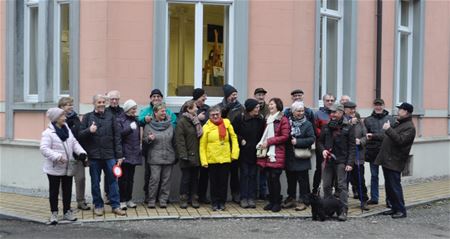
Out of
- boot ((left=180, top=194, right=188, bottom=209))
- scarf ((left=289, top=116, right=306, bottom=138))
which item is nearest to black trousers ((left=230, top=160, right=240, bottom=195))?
boot ((left=180, top=194, right=188, bottom=209))

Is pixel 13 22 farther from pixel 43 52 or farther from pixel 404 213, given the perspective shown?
pixel 404 213

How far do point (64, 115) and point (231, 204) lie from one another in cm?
334

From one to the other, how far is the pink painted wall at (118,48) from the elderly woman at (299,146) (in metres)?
2.71

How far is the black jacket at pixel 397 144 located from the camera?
9.86 meters

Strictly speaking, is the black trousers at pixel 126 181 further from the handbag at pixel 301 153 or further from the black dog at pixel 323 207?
the black dog at pixel 323 207

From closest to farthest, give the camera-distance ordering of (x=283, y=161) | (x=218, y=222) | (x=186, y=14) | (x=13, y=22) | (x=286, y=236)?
(x=286, y=236)
(x=218, y=222)
(x=283, y=161)
(x=186, y=14)
(x=13, y=22)

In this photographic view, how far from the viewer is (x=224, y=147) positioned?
400 inches

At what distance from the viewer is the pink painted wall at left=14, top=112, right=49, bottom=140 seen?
12.0 meters

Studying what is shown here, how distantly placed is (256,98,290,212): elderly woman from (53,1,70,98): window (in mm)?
4100

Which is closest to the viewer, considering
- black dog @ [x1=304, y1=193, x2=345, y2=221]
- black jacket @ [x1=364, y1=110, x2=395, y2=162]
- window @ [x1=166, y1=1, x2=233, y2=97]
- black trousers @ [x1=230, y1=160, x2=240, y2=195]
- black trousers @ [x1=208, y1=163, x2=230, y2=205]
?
black dog @ [x1=304, y1=193, x2=345, y2=221]

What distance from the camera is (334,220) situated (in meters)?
9.73

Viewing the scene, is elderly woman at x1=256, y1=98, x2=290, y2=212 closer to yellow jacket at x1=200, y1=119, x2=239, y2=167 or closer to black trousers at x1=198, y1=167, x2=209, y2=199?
yellow jacket at x1=200, y1=119, x2=239, y2=167

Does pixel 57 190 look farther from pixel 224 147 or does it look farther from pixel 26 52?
pixel 26 52

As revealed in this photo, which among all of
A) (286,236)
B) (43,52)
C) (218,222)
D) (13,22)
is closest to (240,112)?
(218,222)
